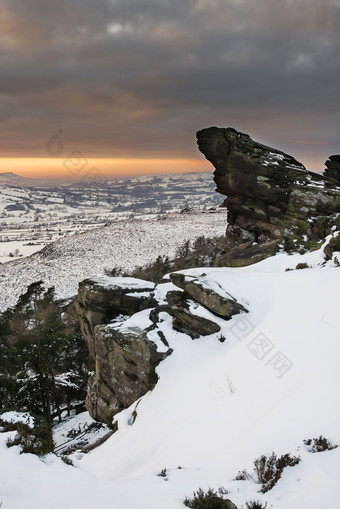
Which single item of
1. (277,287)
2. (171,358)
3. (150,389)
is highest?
(277,287)

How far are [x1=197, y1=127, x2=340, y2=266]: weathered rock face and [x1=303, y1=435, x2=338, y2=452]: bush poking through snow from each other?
18898mm

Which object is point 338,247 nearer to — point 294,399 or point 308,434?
point 294,399

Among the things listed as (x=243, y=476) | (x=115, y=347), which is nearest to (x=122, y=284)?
(x=115, y=347)

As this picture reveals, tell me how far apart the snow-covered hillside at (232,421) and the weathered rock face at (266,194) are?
32.2 feet

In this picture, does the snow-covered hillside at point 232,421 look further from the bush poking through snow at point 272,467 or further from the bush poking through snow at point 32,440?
the bush poking through snow at point 32,440

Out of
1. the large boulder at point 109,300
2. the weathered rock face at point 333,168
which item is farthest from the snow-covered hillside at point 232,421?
the weathered rock face at point 333,168

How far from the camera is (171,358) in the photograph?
14742 millimetres

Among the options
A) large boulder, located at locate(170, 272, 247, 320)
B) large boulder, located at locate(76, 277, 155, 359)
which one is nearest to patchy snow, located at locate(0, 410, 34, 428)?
large boulder, located at locate(76, 277, 155, 359)

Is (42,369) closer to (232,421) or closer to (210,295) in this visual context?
(210,295)

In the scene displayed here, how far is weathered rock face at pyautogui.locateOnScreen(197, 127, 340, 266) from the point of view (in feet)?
85.2

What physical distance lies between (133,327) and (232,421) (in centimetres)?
804

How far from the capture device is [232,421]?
930 cm

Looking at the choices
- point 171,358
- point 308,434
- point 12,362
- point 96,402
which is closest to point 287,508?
point 308,434

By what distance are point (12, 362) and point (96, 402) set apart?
440 inches
